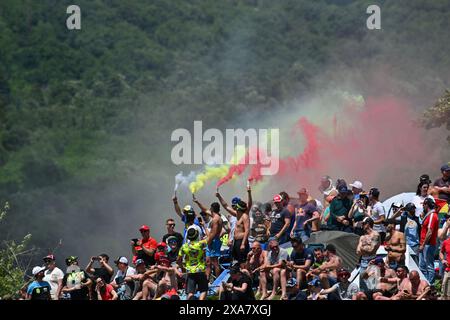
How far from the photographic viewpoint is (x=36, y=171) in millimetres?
89375

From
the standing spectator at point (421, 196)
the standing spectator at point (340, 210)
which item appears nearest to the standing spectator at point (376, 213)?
the standing spectator at point (340, 210)

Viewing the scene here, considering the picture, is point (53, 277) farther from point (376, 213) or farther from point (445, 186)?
point (445, 186)

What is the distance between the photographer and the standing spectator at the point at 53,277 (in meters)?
26.0

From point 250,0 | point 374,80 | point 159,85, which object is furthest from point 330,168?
point 250,0

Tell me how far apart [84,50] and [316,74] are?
22312 millimetres

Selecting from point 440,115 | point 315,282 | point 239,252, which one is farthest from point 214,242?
point 440,115

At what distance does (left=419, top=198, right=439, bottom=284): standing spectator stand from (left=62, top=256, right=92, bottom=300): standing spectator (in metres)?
6.87

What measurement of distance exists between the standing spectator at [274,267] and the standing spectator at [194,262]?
1.15 m

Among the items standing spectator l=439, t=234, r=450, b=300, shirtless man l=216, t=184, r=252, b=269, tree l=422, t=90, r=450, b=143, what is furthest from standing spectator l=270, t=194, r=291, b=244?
tree l=422, t=90, r=450, b=143

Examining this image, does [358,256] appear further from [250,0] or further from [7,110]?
[250,0]

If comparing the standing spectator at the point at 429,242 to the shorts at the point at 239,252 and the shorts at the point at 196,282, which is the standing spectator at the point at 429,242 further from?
the shorts at the point at 196,282

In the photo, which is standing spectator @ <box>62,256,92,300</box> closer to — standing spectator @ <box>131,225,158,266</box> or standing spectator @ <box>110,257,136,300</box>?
standing spectator @ <box>110,257,136,300</box>

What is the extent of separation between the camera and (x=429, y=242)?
79.5 feet

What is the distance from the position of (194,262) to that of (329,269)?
107 inches
